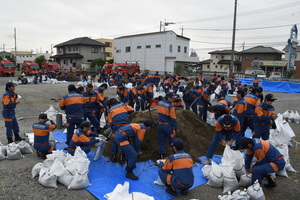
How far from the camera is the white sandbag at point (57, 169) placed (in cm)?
441

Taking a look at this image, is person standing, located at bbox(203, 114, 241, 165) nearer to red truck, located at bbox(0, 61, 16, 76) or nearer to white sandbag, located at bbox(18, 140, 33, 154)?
white sandbag, located at bbox(18, 140, 33, 154)

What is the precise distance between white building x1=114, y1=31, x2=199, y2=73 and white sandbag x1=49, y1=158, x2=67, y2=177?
1259 inches

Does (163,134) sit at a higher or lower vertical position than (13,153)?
higher

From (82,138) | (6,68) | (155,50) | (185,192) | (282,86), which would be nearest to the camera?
(185,192)

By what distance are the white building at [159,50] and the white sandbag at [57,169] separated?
32.0m

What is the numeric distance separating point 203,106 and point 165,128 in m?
3.72

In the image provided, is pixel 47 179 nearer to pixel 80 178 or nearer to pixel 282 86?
pixel 80 178

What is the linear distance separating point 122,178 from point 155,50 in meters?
33.1

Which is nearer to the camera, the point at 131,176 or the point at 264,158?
the point at 264,158

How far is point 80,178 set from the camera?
4.31 meters

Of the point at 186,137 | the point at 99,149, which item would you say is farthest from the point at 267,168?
the point at 99,149

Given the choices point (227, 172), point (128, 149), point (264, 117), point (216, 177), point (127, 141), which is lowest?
point (216, 177)

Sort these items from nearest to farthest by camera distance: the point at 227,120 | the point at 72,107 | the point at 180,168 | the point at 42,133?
the point at 180,168 < the point at 227,120 < the point at 42,133 < the point at 72,107

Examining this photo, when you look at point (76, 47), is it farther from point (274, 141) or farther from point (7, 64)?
point (274, 141)
